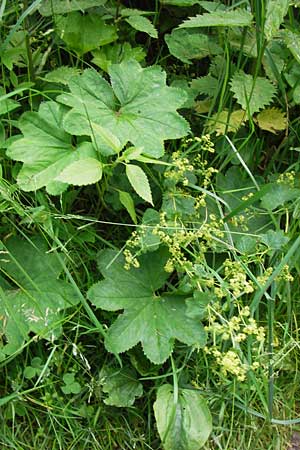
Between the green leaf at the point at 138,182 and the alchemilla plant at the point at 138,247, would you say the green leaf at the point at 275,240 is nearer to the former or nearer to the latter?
the alchemilla plant at the point at 138,247

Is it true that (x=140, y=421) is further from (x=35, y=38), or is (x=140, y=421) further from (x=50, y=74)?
(x=35, y=38)

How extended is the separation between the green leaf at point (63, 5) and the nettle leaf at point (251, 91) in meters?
0.43

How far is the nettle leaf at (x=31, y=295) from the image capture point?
1656 millimetres

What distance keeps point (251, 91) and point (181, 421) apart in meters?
0.89

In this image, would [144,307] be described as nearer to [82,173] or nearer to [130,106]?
[82,173]

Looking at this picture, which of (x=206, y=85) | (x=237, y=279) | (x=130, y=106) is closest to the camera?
(x=237, y=279)

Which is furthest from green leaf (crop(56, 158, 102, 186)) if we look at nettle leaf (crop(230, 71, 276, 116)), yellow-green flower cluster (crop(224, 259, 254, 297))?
nettle leaf (crop(230, 71, 276, 116))

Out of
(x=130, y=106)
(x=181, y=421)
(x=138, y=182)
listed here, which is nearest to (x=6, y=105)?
(x=130, y=106)

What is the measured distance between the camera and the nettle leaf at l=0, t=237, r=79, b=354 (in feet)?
5.43

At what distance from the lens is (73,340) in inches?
69.2

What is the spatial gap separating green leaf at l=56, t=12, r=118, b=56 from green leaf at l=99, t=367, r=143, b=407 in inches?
34.5

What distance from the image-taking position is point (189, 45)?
6.48 ft

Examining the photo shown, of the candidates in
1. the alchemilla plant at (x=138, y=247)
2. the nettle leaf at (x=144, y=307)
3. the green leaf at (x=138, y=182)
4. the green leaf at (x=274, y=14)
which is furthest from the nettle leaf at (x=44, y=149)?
the green leaf at (x=274, y=14)

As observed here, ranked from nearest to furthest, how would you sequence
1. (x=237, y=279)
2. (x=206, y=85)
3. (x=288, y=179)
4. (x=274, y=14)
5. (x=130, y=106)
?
(x=237, y=279)
(x=274, y=14)
(x=130, y=106)
(x=288, y=179)
(x=206, y=85)
